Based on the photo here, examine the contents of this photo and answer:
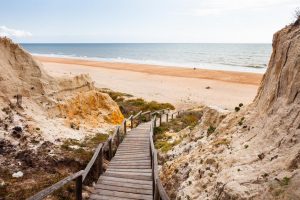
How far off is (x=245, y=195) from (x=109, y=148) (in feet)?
26.6

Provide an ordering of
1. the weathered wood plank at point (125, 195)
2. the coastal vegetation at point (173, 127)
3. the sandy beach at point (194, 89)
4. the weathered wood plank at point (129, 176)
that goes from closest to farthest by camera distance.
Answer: the weathered wood plank at point (125, 195), the weathered wood plank at point (129, 176), the coastal vegetation at point (173, 127), the sandy beach at point (194, 89)

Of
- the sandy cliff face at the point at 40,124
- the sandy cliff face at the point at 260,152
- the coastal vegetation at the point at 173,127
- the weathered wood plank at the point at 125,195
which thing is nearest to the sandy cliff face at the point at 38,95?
the sandy cliff face at the point at 40,124

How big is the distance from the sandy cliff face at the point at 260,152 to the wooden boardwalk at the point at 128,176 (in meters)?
0.85

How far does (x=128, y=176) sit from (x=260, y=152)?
505 centimetres

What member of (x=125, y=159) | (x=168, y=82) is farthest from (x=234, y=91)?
(x=125, y=159)

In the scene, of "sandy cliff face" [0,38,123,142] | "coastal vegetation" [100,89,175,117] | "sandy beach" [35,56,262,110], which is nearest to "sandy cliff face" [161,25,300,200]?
"sandy cliff face" [0,38,123,142]

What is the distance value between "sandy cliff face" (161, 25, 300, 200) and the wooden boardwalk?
0.85 meters

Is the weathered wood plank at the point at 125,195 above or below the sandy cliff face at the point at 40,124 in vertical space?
below

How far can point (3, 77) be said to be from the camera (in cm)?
1315

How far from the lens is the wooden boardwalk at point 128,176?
30.2 feet

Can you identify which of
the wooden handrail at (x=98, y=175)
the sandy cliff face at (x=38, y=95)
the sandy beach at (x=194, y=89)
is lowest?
the sandy beach at (x=194, y=89)

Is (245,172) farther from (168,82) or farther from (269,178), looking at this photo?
(168,82)

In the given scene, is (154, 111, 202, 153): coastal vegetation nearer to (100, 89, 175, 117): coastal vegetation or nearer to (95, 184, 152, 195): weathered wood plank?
(100, 89, 175, 117): coastal vegetation

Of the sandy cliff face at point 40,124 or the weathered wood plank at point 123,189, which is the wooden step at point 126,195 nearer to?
the weathered wood plank at point 123,189
